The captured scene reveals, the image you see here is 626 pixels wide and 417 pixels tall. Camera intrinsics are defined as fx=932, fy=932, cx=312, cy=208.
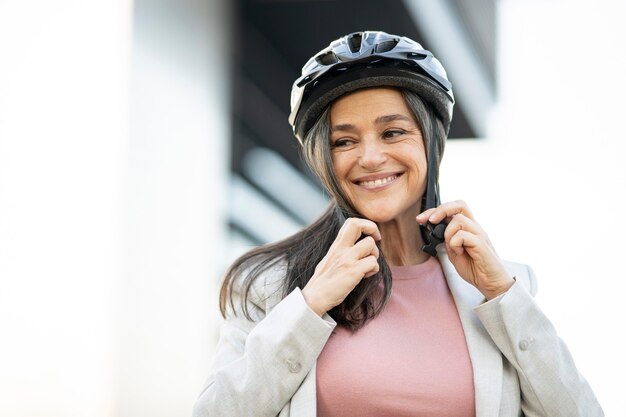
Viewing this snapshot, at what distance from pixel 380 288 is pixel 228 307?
0.42 metres

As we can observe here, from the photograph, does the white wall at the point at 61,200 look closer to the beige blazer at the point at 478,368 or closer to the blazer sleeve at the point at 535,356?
the beige blazer at the point at 478,368

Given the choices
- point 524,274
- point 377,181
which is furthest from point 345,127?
point 524,274

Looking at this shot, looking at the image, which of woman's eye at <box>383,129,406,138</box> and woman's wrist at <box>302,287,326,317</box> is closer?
woman's wrist at <box>302,287,326,317</box>

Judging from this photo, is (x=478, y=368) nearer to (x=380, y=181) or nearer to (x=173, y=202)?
(x=380, y=181)

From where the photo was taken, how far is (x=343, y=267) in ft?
7.80

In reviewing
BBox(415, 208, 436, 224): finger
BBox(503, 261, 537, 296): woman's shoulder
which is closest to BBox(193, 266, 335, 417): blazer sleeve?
BBox(415, 208, 436, 224): finger

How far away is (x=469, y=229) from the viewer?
242 centimetres

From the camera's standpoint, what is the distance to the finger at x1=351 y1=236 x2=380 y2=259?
94.0 inches

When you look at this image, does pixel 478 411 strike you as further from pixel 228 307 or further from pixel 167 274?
pixel 167 274

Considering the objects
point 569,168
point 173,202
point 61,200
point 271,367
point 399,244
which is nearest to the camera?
point 271,367

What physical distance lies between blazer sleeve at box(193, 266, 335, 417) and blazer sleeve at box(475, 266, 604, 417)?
0.44 meters

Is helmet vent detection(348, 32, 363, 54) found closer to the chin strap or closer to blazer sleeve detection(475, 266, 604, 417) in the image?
the chin strap

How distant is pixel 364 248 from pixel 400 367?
1.04ft

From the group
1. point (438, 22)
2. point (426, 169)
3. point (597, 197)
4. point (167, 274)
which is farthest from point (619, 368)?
point (426, 169)
